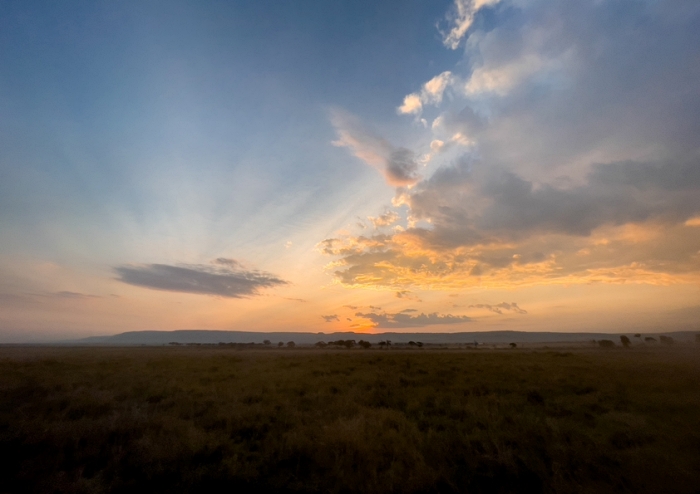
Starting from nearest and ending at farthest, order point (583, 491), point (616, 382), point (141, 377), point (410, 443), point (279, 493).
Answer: point (583, 491)
point (279, 493)
point (410, 443)
point (616, 382)
point (141, 377)

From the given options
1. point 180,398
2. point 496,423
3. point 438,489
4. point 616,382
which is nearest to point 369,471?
point 438,489

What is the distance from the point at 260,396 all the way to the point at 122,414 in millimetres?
4972

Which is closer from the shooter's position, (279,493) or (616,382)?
(279,493)

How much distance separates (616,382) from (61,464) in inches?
850

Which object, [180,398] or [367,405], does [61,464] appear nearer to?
[180,398]

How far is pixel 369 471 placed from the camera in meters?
7.22

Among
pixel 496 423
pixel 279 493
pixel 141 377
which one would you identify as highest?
pixel 141 377

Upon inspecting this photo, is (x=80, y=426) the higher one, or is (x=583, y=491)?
(x=80, y=426)

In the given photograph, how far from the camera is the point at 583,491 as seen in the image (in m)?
6.08

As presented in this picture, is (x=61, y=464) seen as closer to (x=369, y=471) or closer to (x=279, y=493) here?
(x=279, y=493)

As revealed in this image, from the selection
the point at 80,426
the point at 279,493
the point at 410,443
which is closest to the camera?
the point at 279,493

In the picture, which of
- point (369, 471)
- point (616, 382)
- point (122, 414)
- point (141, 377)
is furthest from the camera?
point (141, 377)

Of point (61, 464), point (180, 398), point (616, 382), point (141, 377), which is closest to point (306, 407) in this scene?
point (180, 398)

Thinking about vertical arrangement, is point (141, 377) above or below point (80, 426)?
above
